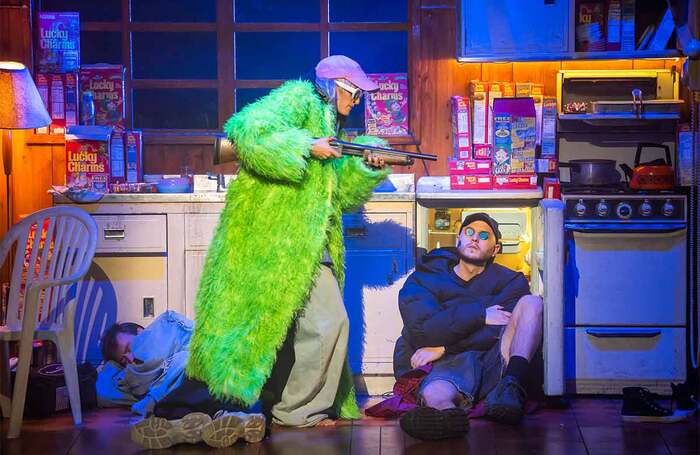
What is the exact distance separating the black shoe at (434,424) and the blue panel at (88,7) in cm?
283

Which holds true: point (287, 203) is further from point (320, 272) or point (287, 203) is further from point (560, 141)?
point (560, 141)

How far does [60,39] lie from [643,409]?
3.45 m

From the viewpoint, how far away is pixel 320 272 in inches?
171

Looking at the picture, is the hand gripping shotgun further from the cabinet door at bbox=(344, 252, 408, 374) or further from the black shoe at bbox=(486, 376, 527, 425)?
the black shoe at bbox=(486, 376, 527, 425)

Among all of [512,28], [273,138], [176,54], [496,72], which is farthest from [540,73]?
[176,54]

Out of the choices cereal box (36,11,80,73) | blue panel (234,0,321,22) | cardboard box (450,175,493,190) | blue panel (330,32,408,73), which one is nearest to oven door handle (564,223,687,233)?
cardboard box (450,175,493,190)

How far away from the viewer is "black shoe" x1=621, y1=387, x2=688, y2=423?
4.47 meters

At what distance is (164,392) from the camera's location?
173 inches

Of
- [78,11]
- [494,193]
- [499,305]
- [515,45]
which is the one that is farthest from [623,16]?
[78,11]

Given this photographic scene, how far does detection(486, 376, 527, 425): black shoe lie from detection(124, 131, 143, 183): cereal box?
2.14 m

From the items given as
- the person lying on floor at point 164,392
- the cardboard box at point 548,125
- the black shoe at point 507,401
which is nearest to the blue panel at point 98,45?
the person lying on floor at point 164,392

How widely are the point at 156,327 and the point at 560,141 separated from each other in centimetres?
228

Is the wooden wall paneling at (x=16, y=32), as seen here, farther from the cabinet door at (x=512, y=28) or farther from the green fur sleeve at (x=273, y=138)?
the cabinet door at (x=512, y=28)

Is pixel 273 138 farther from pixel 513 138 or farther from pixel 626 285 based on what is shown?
pixel 626 285
